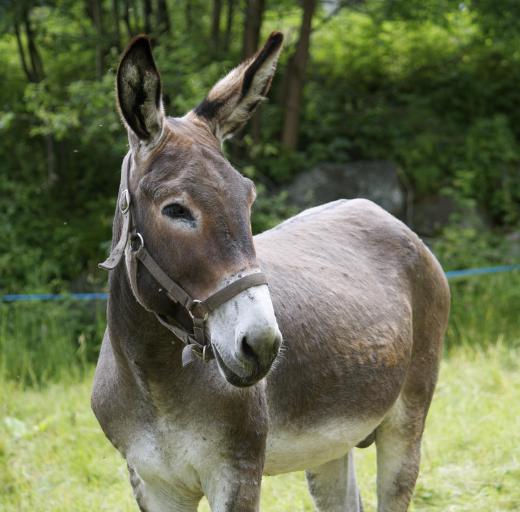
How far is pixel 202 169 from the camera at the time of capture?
2354 mm

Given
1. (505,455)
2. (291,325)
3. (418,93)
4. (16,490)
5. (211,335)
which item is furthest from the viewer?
(418,93)

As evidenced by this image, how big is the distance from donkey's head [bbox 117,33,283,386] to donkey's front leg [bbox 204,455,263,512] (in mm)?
491

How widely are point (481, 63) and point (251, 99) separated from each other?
933 centimetres

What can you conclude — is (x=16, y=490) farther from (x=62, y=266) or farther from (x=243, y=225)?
(x=62, y=266)

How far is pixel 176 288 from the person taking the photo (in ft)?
7.63

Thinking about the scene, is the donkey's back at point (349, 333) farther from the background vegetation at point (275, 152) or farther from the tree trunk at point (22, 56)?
the tree trunk at point (22, 56)

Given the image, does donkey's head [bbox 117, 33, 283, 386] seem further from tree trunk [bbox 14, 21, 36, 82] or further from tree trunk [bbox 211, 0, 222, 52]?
tree trunk [bbox 211, 0, 222, 52]

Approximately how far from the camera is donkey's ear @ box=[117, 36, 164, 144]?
231 centimetres

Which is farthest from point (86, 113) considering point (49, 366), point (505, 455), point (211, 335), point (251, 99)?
point (211, 335)

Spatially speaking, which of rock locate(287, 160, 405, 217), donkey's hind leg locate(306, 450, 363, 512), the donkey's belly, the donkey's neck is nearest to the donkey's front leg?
the donkey's belly

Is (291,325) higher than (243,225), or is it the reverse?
(243,225)

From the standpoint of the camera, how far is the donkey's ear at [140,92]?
231 cm

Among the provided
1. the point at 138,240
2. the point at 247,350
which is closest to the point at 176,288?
the point at 138,240

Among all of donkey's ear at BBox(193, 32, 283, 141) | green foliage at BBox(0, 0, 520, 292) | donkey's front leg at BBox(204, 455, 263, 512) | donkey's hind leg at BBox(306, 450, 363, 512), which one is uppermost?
donkey's ear at BBox(193, 32, 283, 141)
